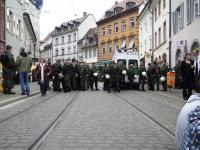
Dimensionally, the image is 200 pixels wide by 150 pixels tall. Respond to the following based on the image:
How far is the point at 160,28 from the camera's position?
132 feet

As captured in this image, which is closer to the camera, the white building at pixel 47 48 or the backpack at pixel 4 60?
the backpack at pixel 4 60

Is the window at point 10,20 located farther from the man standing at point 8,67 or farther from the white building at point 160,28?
the man standing at point 8,67

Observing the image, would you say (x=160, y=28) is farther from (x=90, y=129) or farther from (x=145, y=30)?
(x=90, y=129)

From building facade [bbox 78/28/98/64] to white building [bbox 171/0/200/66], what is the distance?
4810 cm

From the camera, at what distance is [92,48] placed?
83250mm

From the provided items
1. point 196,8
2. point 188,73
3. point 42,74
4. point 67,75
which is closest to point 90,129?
point 188,73

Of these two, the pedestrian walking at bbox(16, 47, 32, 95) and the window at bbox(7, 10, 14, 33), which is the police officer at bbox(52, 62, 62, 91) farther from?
the window at bbox(7, 10, 14, 33)

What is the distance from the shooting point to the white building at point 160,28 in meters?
36.1

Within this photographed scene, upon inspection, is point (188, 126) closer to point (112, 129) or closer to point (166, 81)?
point (112, 129)

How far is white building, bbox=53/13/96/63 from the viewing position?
3578 inches

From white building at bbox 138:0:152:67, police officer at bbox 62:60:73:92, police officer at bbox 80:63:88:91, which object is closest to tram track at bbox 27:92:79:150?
police officer at bbox 62:60:73:92

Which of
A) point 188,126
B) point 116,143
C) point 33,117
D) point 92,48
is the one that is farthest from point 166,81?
point 92,48

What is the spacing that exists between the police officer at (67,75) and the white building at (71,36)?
6370cm

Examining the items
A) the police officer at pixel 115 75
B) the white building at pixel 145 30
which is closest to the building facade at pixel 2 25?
the police officer at pixel 115 75
